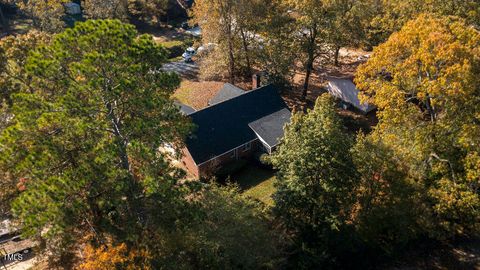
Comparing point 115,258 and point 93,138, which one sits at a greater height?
point 93,138

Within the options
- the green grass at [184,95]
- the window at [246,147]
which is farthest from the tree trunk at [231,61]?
the window at [246,147]

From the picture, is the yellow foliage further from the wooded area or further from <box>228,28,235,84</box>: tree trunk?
<box>228,28,235,84</box>: tree trunk

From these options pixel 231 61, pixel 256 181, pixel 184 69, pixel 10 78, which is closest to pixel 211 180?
pixel 256 181

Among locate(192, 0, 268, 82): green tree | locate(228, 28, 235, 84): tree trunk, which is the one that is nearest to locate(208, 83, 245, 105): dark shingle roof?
locate(228, 28, 235, 84): tree trunk

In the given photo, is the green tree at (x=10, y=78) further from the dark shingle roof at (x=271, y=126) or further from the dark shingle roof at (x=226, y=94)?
the dark shingle roof at (x=271, y=126)

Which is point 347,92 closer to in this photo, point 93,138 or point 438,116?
point 438,116

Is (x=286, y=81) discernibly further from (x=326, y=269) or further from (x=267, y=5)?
(x=326, y=269)

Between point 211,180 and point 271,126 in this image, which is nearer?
point 211,180
